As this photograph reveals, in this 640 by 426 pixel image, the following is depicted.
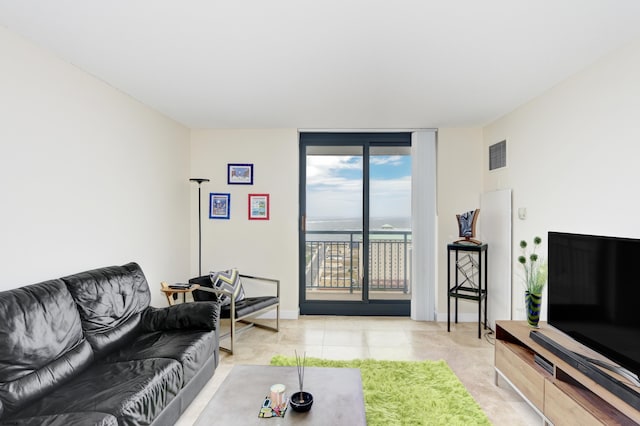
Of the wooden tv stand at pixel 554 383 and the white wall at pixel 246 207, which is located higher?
the white wall at pixel 246 207

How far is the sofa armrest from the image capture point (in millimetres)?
2820

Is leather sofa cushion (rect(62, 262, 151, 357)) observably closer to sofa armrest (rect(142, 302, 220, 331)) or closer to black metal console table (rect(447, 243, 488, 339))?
sofa armrest (rect(142, 302, 220, 331))

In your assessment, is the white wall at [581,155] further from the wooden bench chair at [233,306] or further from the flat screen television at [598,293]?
the wooden bench chair at [233,306]

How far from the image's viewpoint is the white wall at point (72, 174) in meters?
2.05

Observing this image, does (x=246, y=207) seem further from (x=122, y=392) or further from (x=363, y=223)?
(x=122, y=392)

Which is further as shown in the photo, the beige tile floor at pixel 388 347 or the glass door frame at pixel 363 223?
the glass door frame at pixel 363 223

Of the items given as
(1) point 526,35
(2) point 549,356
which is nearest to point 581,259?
(2) point 549,356

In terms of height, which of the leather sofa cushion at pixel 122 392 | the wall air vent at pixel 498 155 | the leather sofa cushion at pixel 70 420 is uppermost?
the wall air vent at pixel 498 155

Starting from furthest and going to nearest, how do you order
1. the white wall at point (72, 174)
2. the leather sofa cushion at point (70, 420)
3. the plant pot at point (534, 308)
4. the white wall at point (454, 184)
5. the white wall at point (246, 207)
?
1. the white wall at point (246, 207)
2. the white wall at point (454, 184)
3. the plant pot at point (534, 308)
4. the white wall at point (72, 174)
5. the leather sofa cushion at point (70, 420)

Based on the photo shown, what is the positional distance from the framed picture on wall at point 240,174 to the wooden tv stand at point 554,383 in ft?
11.1

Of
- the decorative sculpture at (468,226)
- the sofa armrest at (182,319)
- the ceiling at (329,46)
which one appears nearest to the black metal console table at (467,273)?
the decorative sculpture at (468,226)

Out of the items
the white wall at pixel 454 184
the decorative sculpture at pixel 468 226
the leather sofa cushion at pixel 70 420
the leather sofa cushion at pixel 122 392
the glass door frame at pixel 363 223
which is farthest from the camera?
the glass door frame at pixel 363 223

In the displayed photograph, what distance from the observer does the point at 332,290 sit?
551cm

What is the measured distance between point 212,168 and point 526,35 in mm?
3772
